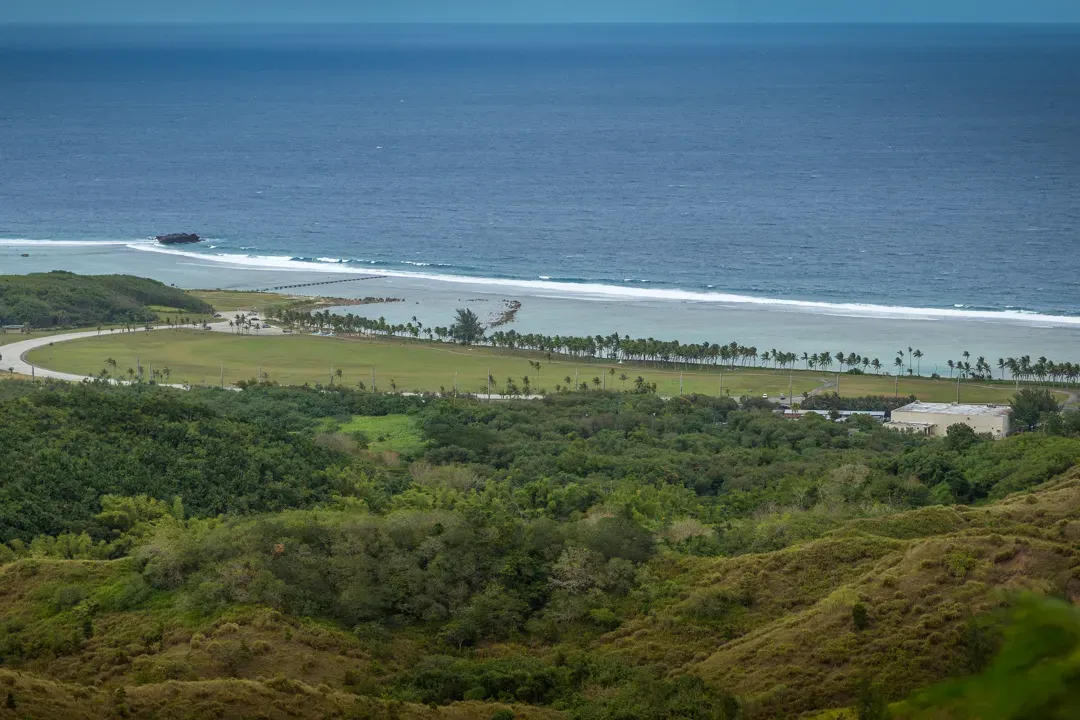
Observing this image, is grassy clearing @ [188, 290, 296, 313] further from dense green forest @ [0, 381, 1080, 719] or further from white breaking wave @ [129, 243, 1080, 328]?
dense green forest @ [0, 381, 1080, 719]

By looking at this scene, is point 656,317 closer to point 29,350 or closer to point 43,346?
point 43,346

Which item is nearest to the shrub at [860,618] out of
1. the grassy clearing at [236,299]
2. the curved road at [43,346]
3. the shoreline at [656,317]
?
the curved road at [43,346]

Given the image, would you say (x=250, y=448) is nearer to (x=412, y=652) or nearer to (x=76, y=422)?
(x=76, y=422)

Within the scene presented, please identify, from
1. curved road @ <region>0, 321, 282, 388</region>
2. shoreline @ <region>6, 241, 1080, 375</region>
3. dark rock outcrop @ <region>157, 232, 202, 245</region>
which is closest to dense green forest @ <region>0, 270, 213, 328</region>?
curved road @ <region>0, 321, 282, 388</region>

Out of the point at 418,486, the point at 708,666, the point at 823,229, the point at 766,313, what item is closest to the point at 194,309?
the point at 766,313

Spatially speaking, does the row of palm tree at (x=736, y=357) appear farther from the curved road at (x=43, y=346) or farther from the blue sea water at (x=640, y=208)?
the blue sea water at (x=640, y=208)

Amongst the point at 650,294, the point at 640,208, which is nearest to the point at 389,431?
the point at 650,294
